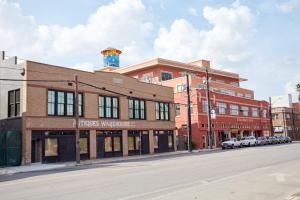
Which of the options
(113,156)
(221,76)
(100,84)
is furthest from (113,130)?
(221,76)

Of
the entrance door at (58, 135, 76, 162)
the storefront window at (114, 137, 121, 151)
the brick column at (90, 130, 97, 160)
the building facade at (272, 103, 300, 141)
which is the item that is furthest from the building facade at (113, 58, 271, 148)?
the entrance door at (58, 135, 76, 162)

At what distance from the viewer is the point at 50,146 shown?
30766 mm

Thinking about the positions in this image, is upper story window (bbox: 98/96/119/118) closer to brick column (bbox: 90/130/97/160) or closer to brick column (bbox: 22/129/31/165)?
brick column (bbox: 90/130/97/160)

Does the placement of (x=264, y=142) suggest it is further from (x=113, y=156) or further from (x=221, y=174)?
(x=221, y=174)

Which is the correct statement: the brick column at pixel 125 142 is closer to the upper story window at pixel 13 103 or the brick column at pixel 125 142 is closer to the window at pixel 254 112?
the upper story window at pixel 13 103

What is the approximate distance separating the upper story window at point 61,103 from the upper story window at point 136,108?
7.53 m

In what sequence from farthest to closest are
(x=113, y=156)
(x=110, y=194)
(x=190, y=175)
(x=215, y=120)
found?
1. (x=215, y=120)
2. (x=113, y=156)
3. (x=190, y=175)
4. (x=110, y=194)

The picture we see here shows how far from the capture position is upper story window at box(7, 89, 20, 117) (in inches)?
1212

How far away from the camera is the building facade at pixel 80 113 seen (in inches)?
1177

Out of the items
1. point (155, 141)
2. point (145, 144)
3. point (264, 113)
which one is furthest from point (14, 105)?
point (264, 113)

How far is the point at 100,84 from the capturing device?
120 feet

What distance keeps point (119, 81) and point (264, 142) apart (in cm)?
3198

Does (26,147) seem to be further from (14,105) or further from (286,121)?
(286,121)

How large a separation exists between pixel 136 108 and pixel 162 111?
17.3 feet
